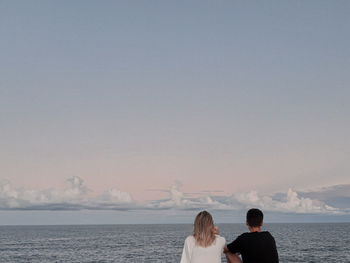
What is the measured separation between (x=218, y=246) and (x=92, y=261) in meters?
54.5

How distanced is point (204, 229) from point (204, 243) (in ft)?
0.78

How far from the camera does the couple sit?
640cm

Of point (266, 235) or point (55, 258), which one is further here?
point (55, 258)

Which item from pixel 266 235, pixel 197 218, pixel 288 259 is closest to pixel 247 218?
pixel 266 235

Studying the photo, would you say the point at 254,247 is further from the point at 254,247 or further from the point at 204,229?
the point at 204,229

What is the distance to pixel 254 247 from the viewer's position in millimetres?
6391

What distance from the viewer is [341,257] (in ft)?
193

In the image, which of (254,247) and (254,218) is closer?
(254,247)

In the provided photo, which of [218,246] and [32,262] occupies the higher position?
[218,246]

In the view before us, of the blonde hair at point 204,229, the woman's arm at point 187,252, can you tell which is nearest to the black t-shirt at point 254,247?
the blonde hair at point 204,229

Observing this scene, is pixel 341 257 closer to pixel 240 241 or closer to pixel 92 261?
pixel 92 261

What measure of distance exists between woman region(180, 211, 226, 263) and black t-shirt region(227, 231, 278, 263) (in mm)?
255

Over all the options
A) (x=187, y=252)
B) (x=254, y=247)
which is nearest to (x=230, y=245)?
(x=254, y=247)

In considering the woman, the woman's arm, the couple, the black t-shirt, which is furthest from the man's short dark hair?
the woman's arm
